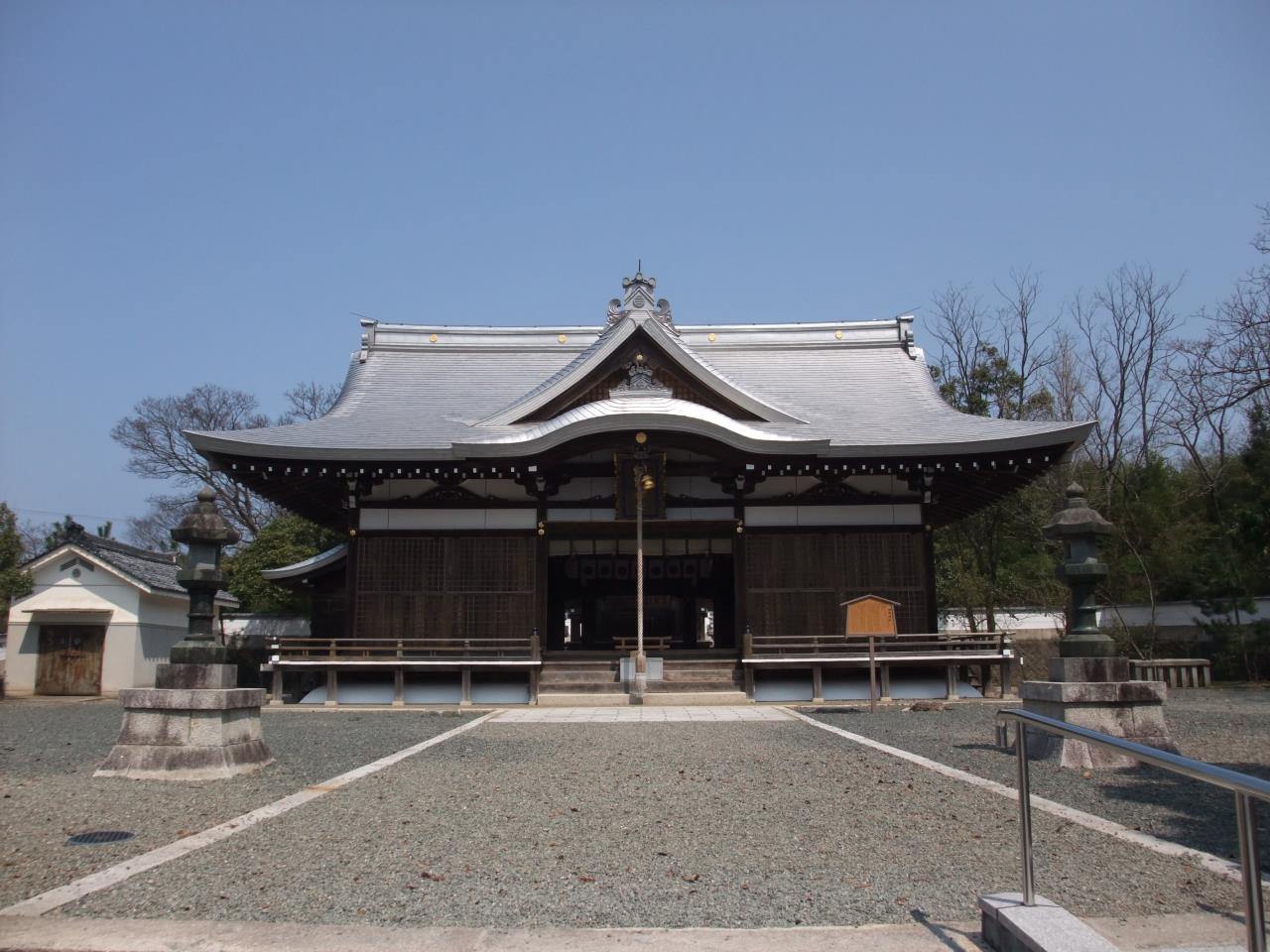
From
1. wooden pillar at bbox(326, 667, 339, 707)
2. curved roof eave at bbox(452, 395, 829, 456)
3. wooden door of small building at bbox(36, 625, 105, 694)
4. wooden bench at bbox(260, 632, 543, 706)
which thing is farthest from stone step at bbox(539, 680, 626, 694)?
wooden door of small building at bbox(36, 625, 105, 694)

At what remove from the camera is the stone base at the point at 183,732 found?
7191 mm

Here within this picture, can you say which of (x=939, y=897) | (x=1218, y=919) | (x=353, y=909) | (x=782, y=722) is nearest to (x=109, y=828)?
(x=353, y=909)

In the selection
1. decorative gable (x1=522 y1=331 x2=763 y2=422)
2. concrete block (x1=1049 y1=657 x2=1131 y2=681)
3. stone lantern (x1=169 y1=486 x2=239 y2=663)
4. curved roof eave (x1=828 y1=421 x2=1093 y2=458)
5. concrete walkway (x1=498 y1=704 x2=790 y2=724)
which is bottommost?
concrete walkway (x1=498 y1=704 x2=790 y2=724)

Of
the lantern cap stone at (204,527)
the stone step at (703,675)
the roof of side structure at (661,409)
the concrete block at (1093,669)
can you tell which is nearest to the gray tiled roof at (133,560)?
the roof of side structure at (661,409)

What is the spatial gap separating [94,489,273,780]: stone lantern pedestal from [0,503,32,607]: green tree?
15.2 meters

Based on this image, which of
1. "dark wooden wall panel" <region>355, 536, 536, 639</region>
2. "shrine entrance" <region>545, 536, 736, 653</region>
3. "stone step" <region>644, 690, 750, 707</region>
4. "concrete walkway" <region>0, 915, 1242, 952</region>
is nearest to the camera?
"concrete walkway" <region>0, 915, 1242, 952</region>

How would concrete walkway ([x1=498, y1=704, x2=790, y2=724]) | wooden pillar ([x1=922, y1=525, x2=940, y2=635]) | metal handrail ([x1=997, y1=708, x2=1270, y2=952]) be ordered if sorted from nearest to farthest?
1. metal handrail ([x1=997, y1=708, x2=1270, y2=952])
2. concrete walkway ([x1=498, y1=704, x2=790, y2=724])
3. wooden pillar ([x1=922, y1=525, x2=940, y2=635])

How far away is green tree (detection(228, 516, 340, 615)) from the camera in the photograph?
24.4 metres

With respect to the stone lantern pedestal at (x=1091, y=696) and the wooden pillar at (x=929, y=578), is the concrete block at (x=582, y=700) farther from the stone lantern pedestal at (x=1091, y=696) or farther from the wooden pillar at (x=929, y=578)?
the stone lantern pedestal at (x=1091, y=696)

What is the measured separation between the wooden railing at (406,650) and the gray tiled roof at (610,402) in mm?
3016

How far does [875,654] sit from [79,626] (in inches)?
649

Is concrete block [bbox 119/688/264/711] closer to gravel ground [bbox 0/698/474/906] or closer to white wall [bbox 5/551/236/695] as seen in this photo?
gravel ground [bbox 0/698/474/906]

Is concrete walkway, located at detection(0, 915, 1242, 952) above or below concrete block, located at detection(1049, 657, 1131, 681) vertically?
below

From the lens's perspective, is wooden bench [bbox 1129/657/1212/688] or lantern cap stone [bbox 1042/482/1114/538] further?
wooden bench [bbox 1129/657/1212/688]
